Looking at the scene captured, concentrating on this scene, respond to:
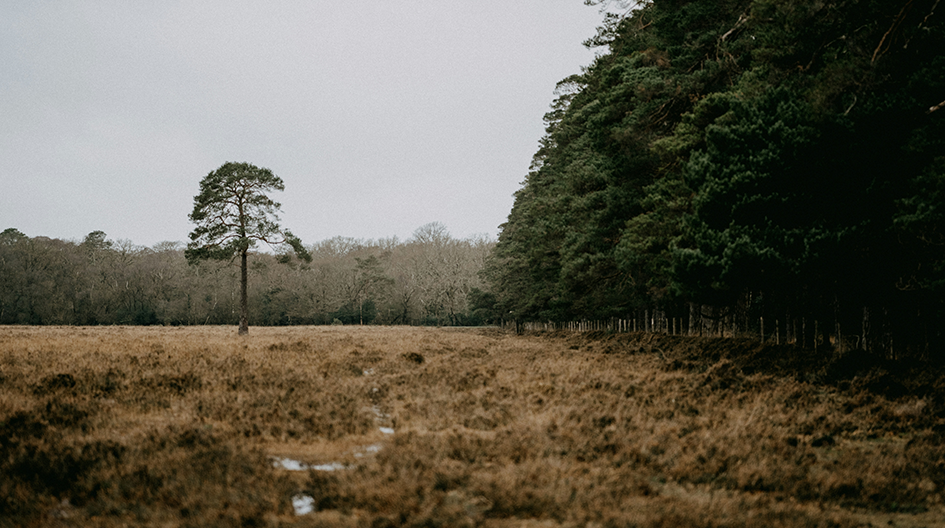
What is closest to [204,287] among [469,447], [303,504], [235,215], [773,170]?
[235,215]

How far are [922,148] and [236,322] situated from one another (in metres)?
75.5

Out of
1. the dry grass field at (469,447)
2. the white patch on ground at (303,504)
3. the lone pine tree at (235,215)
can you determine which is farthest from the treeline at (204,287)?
the white patch on ground at (303,504)

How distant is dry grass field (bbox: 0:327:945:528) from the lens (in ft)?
14.2

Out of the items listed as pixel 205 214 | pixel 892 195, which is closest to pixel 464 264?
pixel 205 214

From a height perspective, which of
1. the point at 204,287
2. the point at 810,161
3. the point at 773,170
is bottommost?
the point at 204,287

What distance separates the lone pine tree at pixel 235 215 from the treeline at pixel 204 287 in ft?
75.1

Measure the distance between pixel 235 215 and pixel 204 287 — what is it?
144 feet

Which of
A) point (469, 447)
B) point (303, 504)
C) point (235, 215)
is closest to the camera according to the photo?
point (303, 504)

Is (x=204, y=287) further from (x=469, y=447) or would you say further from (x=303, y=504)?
(x=303, y=504)

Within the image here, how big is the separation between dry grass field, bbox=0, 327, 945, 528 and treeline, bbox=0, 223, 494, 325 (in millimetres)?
48811

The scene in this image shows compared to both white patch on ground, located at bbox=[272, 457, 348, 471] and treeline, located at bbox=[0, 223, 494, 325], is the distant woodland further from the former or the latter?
treeline, located at bbox=[0, 223, 494, 325]

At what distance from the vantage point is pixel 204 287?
71562mm

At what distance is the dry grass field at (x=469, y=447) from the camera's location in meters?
4.33

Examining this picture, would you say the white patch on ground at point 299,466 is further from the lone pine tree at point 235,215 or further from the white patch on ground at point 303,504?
the lone pine tree at point 235,215
